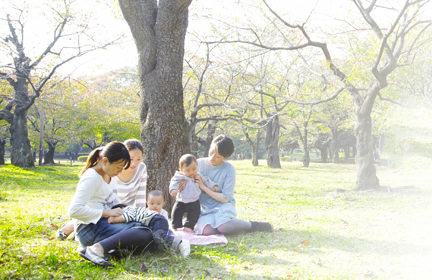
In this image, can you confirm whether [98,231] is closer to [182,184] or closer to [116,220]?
[116,220]

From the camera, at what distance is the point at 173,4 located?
586cm

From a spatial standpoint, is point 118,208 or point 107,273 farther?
point 118,208

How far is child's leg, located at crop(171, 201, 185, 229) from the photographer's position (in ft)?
16.6

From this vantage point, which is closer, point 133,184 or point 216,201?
point 133,184

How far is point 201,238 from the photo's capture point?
15.4 feet

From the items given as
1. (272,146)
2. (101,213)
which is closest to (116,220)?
(101,213)

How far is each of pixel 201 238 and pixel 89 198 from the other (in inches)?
65.4

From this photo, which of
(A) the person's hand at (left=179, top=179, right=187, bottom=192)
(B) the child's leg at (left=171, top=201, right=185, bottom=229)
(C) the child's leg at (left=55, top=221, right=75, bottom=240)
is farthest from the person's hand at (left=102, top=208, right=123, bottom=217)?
(B) the child's leg at (left=171, top=201, right=185, bottom=229)

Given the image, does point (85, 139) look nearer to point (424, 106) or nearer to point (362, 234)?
point (424, 106)

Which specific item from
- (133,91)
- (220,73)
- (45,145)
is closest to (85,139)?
(45,145)

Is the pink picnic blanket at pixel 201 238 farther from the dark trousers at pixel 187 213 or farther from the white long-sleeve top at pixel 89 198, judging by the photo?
the white long-sleeve top at pixel 89 198

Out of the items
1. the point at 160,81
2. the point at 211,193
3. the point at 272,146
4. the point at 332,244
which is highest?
the point at 160,81

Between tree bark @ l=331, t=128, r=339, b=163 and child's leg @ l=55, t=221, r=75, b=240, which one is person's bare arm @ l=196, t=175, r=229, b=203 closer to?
child's leg @ l=55, t=221, r=75, b=240

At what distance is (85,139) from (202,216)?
94.3ft
